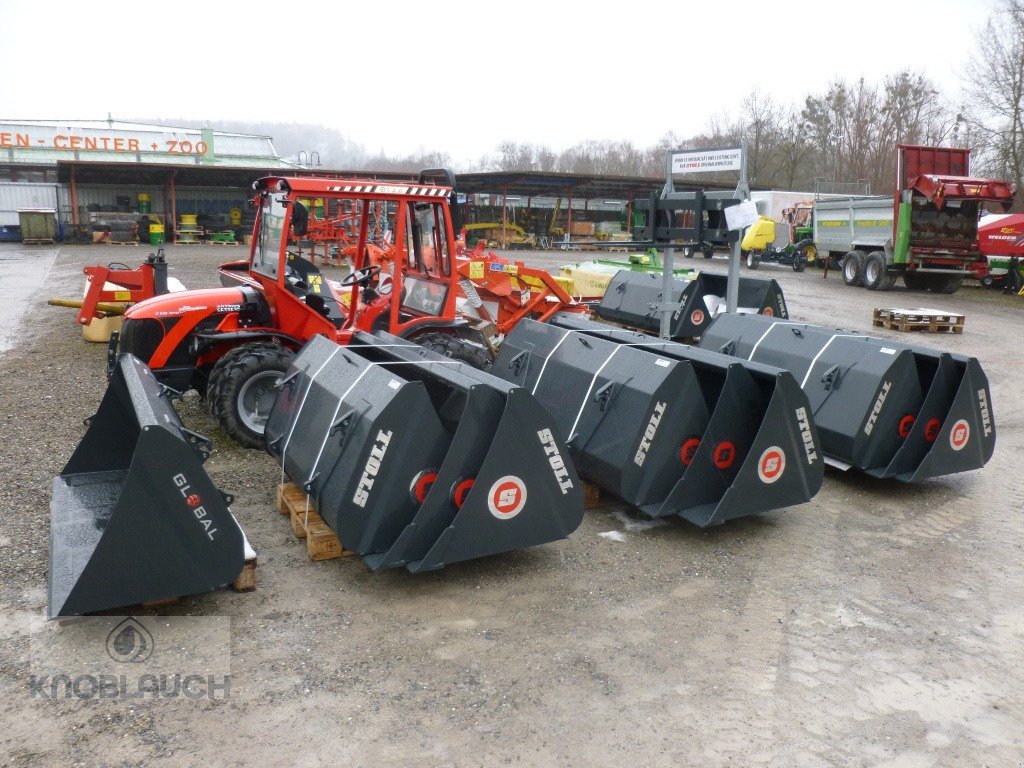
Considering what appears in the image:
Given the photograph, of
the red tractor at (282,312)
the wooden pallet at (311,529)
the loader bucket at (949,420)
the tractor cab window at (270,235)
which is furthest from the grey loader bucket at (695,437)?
the tractor cab window at (270,235)

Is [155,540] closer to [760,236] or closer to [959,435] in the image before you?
[959,435]

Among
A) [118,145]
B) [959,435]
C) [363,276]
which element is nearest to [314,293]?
[363,276]

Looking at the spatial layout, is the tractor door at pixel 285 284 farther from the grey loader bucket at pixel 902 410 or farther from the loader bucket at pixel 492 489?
the grey loader bucket at pixel 902 410

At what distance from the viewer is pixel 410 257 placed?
796 cm

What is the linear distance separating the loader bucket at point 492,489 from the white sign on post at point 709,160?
5328mm

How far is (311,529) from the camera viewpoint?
4633 millimetres

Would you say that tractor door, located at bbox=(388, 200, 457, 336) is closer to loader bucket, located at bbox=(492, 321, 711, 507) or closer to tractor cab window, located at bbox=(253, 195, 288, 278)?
tractor cab window, located at bbox=(253, 195, 288, 278)

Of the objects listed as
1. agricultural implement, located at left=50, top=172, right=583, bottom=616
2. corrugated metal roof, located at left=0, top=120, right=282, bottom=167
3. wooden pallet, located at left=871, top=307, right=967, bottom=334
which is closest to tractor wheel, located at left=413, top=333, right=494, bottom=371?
agricultural implement, located at left=50, top=172, right=583, bottom=616

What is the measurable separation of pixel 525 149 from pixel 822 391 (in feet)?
229

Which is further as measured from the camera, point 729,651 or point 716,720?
point 729,651

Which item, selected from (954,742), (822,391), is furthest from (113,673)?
(822,391)

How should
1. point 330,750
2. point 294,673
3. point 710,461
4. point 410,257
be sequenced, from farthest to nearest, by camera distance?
1. point 410,257
2. point 710,461
3. point 294,673
4. point 330,750

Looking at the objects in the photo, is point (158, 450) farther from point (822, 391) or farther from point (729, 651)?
point (822, 391)

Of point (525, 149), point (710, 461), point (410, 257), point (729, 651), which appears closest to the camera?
point (729, 651)
